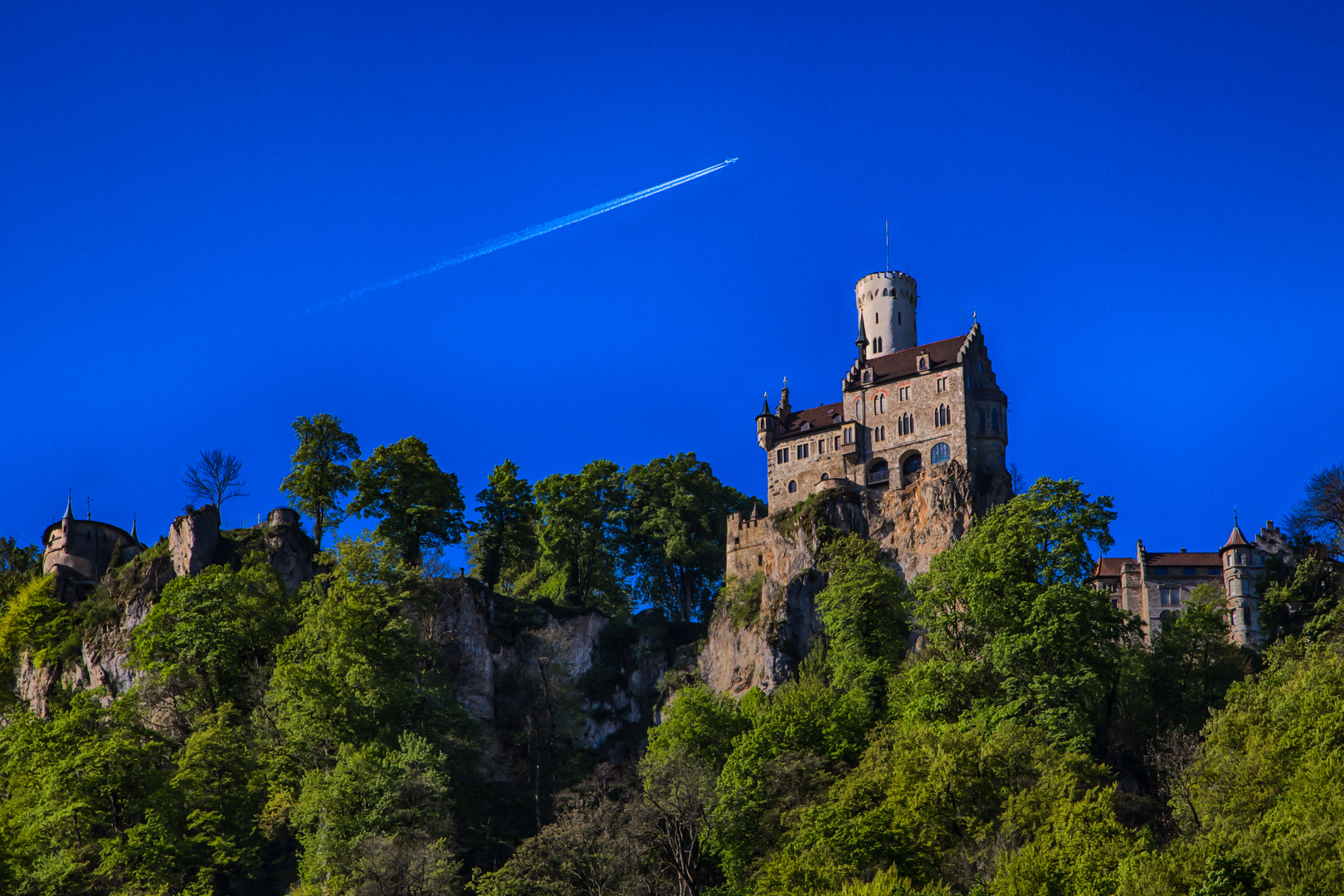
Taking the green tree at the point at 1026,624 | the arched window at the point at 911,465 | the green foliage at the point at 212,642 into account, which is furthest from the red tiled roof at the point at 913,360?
the green foliage at the point at 212,642

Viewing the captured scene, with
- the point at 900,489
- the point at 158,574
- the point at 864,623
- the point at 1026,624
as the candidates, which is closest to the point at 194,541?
the point at 158,574

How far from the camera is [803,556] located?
2638 inches

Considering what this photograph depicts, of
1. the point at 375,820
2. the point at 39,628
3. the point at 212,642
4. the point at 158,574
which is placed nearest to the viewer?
the point at 375,820

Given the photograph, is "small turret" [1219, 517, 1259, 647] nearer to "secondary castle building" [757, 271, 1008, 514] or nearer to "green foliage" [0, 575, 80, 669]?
"secondary castle building" [757, 271, 1008, 514]

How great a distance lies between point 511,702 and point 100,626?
2045 centimetres

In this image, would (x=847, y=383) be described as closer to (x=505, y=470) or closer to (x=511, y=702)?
(x=505, y=470)

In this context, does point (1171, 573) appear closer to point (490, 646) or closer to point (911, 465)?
point (911, 465)

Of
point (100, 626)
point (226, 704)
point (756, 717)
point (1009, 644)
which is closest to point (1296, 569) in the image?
point (1009, 644)

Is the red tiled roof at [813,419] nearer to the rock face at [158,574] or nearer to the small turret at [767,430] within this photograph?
the small turret at [767,430]

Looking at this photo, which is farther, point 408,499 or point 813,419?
point 813,419

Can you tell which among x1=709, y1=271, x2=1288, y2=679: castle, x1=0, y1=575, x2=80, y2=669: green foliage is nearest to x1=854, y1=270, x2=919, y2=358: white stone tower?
x1=709, y1=271, x2=1288, y2=679: castle

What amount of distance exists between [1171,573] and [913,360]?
60.3 feet

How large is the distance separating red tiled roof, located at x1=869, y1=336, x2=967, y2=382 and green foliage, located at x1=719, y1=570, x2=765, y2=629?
13.8 meters

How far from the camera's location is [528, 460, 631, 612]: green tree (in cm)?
7538
